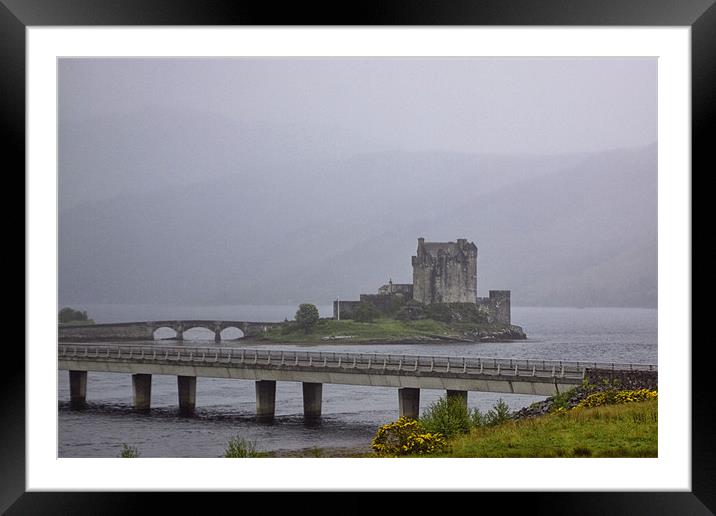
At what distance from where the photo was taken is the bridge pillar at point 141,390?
19.0 meters

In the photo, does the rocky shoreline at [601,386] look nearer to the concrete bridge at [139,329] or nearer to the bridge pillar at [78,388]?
the bridge pillar at [78,388]

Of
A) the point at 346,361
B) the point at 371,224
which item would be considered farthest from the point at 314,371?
the point at 371,224

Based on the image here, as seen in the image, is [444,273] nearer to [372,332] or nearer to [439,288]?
[439,288]

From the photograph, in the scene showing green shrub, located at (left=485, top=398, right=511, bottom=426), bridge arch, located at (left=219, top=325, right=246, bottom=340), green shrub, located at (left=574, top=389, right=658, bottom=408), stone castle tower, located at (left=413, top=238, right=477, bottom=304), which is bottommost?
bridge arch, located at (left=219, top=325, right=246, bottom=340)

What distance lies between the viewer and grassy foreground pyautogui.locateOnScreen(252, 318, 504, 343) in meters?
26.8

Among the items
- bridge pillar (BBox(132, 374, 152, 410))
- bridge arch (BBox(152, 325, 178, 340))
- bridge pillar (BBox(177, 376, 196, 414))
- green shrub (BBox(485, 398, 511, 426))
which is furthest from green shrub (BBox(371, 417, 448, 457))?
bridge arch (BBox(152, 325, 178, 340))

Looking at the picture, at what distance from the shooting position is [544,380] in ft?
45.8

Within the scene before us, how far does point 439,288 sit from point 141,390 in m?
13.6

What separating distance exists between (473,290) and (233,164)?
9.79 metres

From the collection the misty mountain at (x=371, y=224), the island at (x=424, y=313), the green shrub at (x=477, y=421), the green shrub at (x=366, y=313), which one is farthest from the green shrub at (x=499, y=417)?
the green shrub at (x=366, y=313)

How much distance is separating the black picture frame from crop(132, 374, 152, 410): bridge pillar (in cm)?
1302

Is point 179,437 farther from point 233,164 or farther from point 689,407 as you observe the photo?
point 233,164

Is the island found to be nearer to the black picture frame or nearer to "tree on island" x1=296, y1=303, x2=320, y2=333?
"tree on island" x1=296, y1=303, x2=320, y2=333

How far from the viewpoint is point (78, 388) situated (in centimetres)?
1998
